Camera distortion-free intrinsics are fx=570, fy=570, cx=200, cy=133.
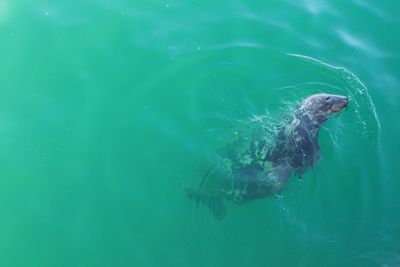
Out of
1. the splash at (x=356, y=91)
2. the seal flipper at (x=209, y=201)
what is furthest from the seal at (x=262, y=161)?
the splash at (x=356, y=91)

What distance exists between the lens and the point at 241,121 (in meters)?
6.69

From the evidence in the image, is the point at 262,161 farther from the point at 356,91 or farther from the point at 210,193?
the point at 356,91

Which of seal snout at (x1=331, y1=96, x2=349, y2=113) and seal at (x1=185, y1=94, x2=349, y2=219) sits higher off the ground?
seal snout at (x1=331, y1=96, x2=349, y2=113)

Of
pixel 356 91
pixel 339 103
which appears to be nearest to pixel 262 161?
pixel 339 103

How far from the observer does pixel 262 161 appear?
6.51m

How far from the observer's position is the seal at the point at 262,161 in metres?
6.37

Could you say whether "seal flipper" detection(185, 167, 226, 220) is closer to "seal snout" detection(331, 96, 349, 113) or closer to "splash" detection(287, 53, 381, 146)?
"seal snout" detection(331, 96, 349, 113)

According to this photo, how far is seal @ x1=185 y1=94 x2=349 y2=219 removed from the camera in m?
6.37

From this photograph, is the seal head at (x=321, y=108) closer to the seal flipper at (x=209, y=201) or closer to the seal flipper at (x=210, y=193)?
the seal flipper at (x=210, y=193)

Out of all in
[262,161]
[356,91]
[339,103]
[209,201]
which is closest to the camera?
[209,201]

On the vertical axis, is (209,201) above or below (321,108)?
below

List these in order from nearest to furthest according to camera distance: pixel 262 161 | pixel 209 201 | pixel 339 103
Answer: pixel 209 201, pixel 262 161, pixel 339 103

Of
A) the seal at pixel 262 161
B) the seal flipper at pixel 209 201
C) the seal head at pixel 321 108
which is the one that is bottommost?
the seal flipper at pixel 209 201

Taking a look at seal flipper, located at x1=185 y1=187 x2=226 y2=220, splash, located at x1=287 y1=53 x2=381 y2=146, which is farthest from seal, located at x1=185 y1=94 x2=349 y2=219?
splash, located at x1=287 y1=53 x2=381 y2=146
